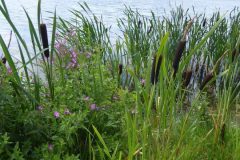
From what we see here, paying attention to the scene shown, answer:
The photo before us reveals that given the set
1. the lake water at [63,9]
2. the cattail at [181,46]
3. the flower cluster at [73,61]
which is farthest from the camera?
the lake water at [63,9]

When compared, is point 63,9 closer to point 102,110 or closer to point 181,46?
point 102,110

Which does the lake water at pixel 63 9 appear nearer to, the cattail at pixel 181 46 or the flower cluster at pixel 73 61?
the flower cluster at pixel 73 61

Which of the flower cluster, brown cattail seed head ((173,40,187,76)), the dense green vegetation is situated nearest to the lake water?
the flower cluster

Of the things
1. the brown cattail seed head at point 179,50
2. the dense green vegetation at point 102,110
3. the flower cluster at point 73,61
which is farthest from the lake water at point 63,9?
the brown cattail seed head at point 179,50

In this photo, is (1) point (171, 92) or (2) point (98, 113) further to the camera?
(2) point (98, 113)

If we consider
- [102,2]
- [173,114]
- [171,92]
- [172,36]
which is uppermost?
[171,92]

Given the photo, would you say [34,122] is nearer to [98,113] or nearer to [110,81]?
[98,113]

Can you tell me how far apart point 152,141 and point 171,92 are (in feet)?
0.68

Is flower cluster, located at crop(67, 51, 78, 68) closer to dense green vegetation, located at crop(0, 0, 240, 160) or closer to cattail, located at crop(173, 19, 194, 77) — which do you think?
dense green vegetation, located at crop(0, 0, 240, 160)

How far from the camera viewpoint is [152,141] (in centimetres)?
153

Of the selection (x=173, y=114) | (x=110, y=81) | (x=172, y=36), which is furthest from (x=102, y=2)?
(x=173, y=114)

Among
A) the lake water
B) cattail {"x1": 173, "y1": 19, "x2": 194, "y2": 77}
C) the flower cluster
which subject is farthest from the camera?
the lake water

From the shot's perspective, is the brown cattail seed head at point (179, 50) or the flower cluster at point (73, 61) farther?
the flower cluster at point (73, 61)

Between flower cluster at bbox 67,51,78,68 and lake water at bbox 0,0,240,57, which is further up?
flower cluster at bbox 67,51,78,68
